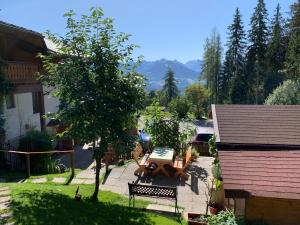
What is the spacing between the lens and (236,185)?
7906 mm

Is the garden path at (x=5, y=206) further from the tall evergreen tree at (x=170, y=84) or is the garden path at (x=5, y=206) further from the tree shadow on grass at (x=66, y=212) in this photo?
the tall evergreen tree at (x=170, y=84)

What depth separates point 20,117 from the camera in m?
19.8

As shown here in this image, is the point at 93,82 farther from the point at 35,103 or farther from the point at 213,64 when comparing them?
the point at 213,64

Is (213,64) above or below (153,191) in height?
above

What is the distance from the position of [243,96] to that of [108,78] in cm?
4620

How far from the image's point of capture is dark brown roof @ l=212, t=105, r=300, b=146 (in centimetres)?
1078

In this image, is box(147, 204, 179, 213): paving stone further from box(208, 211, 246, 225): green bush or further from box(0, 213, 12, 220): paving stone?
box(0, 213, 12, 220): paving stone

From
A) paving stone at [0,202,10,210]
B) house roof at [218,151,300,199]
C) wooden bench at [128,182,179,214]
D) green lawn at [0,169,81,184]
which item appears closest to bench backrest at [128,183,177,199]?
wooden bench at [128,182,179,214]

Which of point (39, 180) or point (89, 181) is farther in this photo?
point (89, 181)

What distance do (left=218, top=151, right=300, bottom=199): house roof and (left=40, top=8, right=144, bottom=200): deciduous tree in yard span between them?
10.6 ft

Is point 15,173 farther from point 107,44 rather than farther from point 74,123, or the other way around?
point 107,44

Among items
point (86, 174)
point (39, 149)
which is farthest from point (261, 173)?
point (39, 149)

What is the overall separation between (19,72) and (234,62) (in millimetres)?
44675

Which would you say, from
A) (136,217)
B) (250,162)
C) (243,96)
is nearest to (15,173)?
(136,217)
